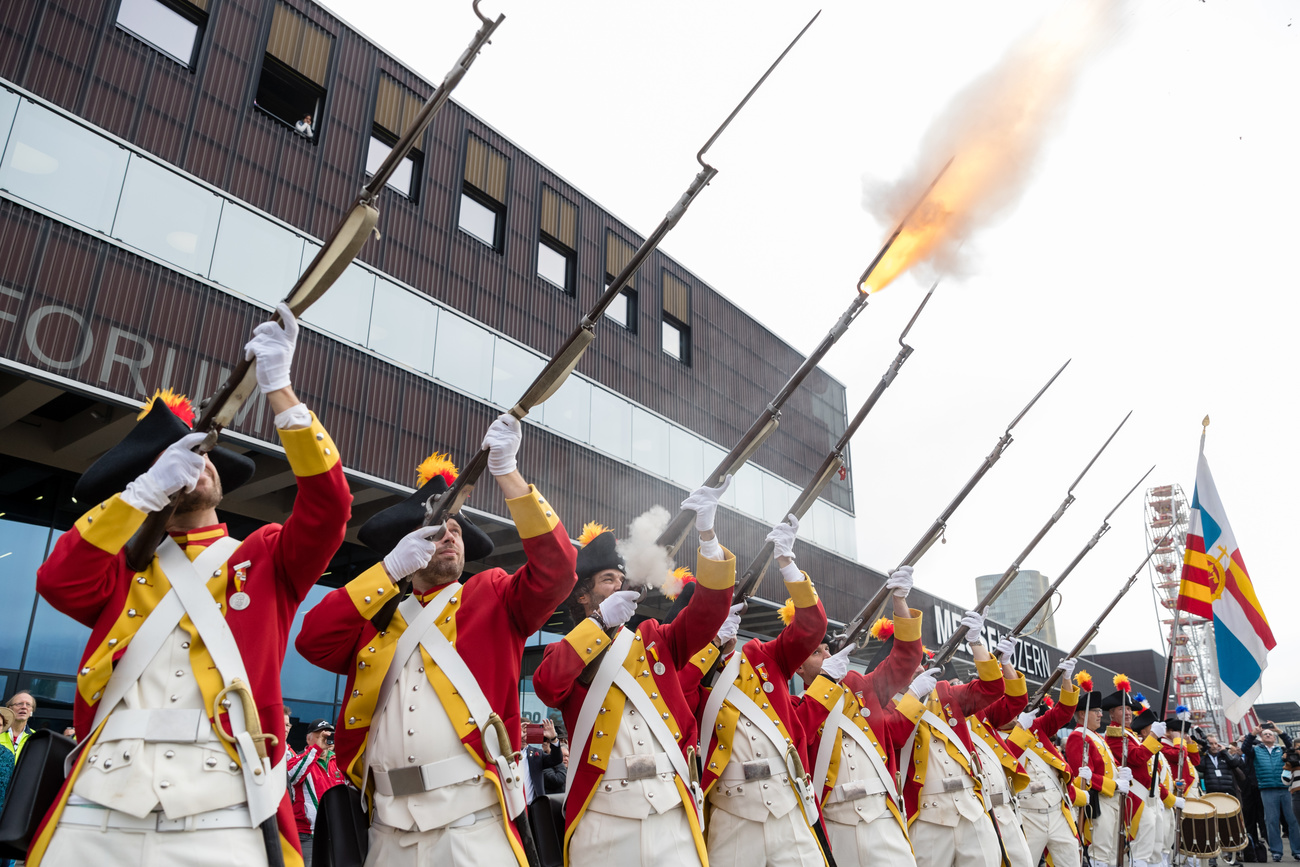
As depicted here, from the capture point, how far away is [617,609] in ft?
17.9

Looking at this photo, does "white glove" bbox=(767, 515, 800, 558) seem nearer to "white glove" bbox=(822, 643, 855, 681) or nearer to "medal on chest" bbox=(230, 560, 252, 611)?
"white glove" bbox=(822, 643, 855, 681)

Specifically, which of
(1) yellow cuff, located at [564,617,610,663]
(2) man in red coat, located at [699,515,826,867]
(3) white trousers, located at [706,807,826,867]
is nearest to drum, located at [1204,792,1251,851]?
(2) man in red coat, located at [699,515,826,867]

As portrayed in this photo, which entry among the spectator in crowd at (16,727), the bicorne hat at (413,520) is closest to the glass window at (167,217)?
the spectator in crowd at (16,727)

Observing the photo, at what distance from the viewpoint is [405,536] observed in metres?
4.59

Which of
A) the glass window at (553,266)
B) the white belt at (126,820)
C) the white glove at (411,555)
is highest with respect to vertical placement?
the glass window at (553,266)

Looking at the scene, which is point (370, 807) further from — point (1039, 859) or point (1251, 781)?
point (1251, 781)

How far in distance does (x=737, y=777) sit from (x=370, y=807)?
262 cm

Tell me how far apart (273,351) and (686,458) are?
19.3 meters

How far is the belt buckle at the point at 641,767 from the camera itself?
4996 mm

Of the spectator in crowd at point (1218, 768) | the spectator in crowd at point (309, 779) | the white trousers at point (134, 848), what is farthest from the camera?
the spectator in crowd at point (1218, 768)

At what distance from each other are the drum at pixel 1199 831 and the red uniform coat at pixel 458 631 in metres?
14.2

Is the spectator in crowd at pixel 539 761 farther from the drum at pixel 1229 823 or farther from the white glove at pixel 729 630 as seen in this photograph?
the drum at pixel 1229 823

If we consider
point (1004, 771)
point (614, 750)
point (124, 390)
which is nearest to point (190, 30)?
point (124, 390)

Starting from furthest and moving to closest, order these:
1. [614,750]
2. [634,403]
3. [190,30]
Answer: [634,403], [190,30], [614,750]
